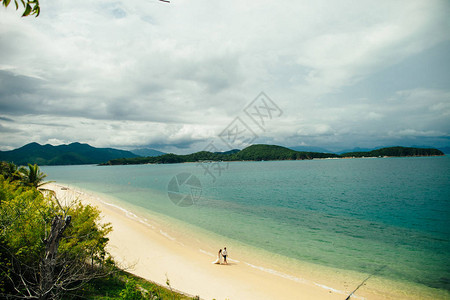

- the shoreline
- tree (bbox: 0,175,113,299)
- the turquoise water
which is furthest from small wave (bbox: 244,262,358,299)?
tree (bbox: 0,175,113,299)

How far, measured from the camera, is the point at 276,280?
14.2 metres

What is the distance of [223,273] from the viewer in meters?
15.1

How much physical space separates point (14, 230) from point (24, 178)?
2205cm

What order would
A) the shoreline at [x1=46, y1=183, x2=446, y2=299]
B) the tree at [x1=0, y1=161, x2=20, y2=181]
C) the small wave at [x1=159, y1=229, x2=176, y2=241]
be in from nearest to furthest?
the shoreline at [x1=46, y1=183, x2=446, y2=299], the small wave at [x1=159, y1=229, x2=176, y2=241], the tree at [x1=0, y1=161, x2=20, y2=181]

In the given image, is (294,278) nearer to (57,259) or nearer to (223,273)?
(223,273)

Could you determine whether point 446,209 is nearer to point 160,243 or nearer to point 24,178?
point 160,243

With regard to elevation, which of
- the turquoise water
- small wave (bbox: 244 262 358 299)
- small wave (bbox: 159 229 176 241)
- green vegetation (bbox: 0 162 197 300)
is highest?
green vegetation (bbox: 0 162 197 300)

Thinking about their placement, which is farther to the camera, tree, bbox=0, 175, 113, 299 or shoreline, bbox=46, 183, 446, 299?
shoreline, bbox=46, 183, 446, 299

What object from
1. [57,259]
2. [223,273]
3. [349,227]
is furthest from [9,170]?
[349,227]

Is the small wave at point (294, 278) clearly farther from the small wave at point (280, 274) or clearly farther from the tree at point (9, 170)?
the tree at point (9, 170)

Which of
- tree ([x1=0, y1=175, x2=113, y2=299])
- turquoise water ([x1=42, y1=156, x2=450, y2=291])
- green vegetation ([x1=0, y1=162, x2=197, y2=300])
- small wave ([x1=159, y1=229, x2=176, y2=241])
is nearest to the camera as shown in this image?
green vegetation ([x1=0, y1=162, x2=197, y2=300])

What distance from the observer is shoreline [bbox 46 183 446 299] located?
1264 cm

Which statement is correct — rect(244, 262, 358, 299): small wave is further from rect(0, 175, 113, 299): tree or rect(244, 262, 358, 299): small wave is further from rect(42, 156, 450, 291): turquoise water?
rect(0, 175, 113, 299): tree

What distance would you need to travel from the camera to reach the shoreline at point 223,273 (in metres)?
12.6
